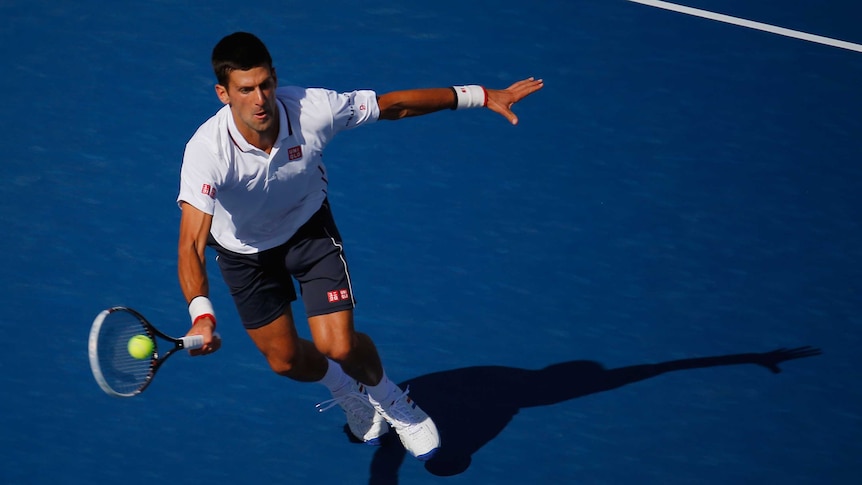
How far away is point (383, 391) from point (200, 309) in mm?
1449

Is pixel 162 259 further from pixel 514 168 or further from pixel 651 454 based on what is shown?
pixel 651 454

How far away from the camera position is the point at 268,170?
531 centimetres

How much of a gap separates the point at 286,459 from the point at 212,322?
5.33 feet

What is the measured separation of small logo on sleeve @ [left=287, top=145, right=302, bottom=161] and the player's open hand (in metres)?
1.13

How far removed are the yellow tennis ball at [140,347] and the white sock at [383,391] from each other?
149cm

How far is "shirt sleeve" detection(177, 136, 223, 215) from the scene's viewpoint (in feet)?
16.6

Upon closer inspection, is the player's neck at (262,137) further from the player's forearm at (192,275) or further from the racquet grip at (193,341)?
the racquet grip at (193,341)

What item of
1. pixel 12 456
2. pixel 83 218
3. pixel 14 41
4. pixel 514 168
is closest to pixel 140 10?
pixel 14 41

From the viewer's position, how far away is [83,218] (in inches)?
290

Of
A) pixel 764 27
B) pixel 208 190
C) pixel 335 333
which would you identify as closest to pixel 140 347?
pixel 208 190

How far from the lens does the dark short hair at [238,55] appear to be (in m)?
5.04

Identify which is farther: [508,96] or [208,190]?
[508,96]

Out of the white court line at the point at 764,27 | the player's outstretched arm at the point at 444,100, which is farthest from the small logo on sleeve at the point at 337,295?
the white court line at the point at 764,27

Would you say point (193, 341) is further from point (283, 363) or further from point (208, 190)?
point (283, 363)
